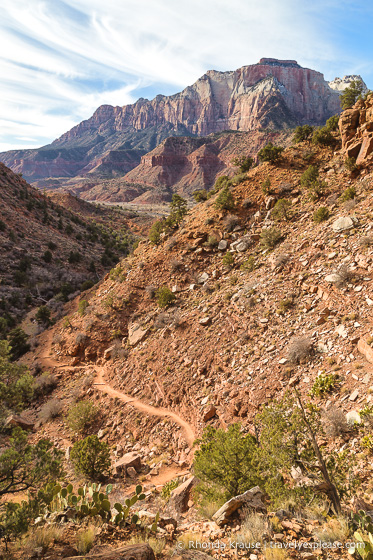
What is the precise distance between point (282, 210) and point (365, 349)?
11.0 metres

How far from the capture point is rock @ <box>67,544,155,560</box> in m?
4.65

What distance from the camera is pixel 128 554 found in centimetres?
471

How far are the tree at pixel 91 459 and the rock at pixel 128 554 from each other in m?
6.24

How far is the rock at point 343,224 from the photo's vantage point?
44.2 ft

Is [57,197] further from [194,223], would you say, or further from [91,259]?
[194,223]

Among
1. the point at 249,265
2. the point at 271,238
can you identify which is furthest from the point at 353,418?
the point at 271,238

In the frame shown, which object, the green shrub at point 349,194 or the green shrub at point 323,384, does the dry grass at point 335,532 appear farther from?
the green shrub at point 349,194

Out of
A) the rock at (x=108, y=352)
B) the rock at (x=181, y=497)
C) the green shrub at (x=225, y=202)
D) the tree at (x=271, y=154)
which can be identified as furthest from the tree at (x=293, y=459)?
the tree at (x=271, y=154)

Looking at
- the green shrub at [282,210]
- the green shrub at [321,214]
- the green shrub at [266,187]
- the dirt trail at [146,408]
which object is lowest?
the dirt trail at [146,408]

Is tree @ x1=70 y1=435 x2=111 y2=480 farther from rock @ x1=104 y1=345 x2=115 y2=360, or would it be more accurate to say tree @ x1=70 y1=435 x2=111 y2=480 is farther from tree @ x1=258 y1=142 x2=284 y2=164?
tree @ x1=258 y1=142 x2=284 y2=164

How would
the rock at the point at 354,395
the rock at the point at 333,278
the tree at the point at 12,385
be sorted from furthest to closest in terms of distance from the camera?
1. the rock at the point at 333,278
2. the rock at the point at 354,395
3. the tree at the point at 12,385

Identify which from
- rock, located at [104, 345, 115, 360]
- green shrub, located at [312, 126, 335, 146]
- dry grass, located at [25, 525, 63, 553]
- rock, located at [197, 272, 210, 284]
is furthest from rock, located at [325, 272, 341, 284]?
green shrub, located at [312, 126, 335, 146]

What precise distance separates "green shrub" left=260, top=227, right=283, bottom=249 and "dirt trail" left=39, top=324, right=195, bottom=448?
35.8ft

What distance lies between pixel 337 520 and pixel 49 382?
17.3 meters
